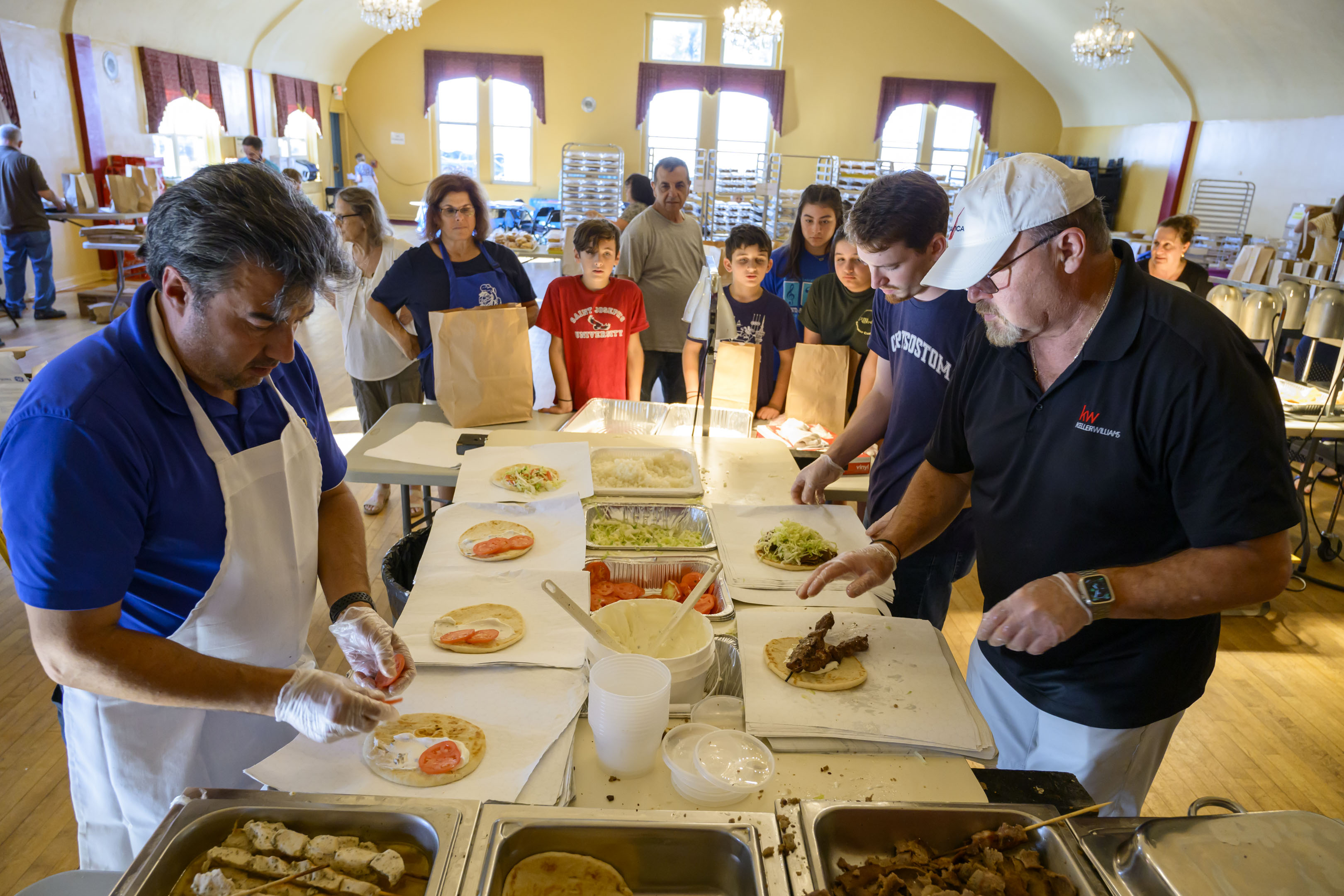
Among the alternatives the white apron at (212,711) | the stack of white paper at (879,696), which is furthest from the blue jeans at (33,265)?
the stack of white paper at (879,696)

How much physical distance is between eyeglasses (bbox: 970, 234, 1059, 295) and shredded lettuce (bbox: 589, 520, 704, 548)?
0.91m

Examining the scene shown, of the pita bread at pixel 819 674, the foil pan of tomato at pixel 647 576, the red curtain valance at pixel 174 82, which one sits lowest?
the foil pan of tomato at pixel 647 576

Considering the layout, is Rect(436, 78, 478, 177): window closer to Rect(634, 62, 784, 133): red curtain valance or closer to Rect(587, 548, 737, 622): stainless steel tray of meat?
Rect(634, 62, 784, 133): red curtain valance

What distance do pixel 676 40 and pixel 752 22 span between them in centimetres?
448

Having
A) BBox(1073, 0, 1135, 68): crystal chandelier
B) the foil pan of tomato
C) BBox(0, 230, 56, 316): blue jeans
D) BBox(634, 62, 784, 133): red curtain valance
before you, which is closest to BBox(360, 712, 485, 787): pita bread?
the foil pan of tomato

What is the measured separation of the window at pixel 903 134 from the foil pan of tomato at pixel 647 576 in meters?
14.6

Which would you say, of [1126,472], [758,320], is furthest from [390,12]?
[1126,472]

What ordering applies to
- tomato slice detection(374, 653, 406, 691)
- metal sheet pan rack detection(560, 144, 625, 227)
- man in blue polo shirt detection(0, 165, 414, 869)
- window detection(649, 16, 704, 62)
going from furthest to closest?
1. window detection(649, 16, 704, 62)
2. metal sheet pan rack detection(560, 144, 625, 227)
3. tomato slice detection(374, 653, 406, 691)
4. man in blue polo shirt detection(0, 165, 414, 869)

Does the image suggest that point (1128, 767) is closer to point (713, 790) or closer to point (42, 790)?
point (713, 790)

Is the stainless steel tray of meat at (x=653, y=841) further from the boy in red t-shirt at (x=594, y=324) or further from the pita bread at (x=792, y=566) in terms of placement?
the boy in red t-shirt at (x=594, y=324)

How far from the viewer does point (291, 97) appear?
13.7 metres

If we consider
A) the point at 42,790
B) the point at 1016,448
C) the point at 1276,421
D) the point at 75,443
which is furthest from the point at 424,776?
the point at 42,790

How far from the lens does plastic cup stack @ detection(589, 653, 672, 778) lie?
1189 millimetres

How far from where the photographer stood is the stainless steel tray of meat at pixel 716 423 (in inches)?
119
